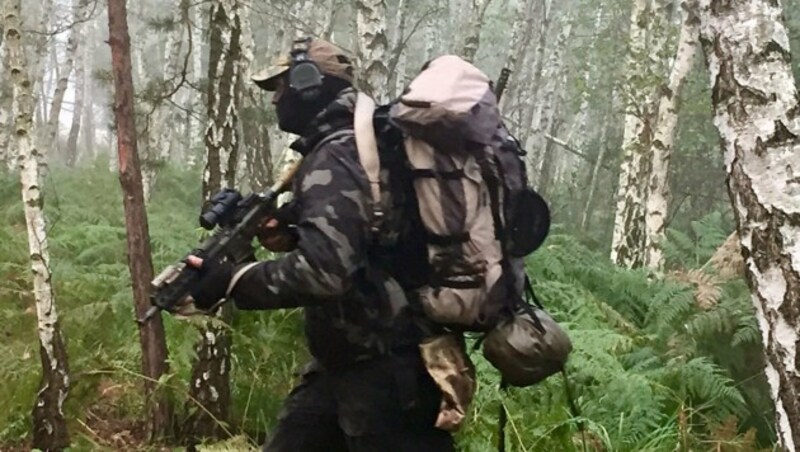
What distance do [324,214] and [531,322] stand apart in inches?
35.0

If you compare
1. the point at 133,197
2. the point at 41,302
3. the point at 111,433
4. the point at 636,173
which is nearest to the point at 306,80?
the point at 133,197

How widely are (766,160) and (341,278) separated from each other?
5.39ft

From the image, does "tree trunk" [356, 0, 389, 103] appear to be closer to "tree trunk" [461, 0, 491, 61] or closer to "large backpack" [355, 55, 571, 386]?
"tree trunk" [461, 0, 491, 61]

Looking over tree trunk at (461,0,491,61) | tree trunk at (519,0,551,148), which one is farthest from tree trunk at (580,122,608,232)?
tree trunk at (461,0,491,61)

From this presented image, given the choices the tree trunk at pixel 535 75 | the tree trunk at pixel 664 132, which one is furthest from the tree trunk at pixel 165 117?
the tree trunk at pixel 535 75

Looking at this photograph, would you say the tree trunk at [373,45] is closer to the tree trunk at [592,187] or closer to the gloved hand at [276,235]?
the gloved hand at [276,235]

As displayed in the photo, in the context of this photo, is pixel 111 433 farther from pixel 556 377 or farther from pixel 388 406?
pixel 388 406

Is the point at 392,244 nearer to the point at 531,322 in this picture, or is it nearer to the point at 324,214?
the point at 324,214

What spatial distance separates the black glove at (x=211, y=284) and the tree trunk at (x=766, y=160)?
6.28 feet

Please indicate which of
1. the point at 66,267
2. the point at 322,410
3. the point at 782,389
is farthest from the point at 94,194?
A: the point at 782,389

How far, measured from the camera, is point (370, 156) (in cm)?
300

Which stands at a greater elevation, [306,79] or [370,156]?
[306,79]

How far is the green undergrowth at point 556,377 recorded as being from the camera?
15.8 ft

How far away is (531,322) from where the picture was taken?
3.19 metres
